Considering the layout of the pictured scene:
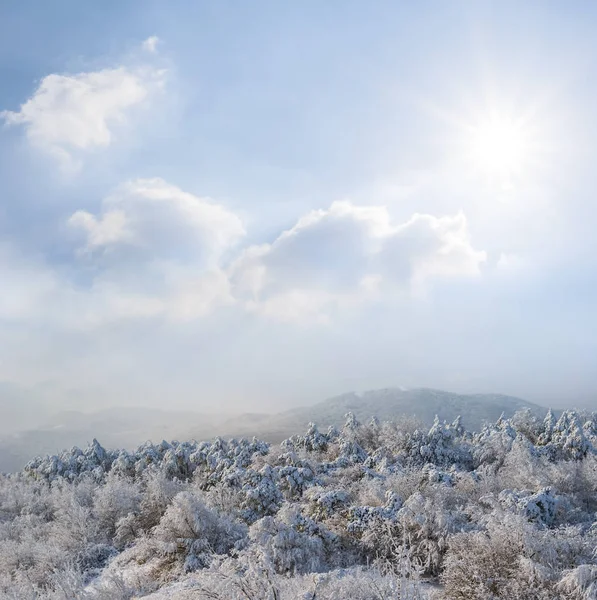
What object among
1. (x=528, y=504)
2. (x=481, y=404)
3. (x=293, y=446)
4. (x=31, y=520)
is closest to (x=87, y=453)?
(x=31, y=520)

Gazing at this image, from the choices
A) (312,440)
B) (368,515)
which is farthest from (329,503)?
(312,440)

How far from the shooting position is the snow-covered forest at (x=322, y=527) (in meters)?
16.3

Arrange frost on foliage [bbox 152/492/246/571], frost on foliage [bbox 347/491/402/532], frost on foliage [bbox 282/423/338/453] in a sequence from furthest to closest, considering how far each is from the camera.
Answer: frost on foliage [bbox 282/423/338/453] → frost on foliage [bbox 152/492/246/571] → frost on foliage [bbox 347/491/402/532]

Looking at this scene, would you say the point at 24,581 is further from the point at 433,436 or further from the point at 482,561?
the point at 433,436

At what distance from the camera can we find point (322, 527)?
2344 cm

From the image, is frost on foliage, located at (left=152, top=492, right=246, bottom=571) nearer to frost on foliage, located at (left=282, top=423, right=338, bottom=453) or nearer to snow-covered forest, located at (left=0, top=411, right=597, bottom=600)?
snow-covered forest, located at (left=0, top=411, right=597, bottom=600)

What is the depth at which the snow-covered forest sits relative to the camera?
1627cm

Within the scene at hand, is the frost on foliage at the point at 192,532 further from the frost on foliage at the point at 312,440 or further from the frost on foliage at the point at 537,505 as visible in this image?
the frost on foliage at the point at 312,440

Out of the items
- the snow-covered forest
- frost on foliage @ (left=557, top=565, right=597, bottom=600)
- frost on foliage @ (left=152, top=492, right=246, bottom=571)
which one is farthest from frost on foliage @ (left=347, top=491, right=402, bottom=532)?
frost on foliage @ (left=557, top=565, right=597, bottom=600)

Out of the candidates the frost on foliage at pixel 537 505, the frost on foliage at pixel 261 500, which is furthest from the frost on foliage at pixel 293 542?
the frost on foliage at pixel 537 505

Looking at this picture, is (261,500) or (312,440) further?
(312,440)

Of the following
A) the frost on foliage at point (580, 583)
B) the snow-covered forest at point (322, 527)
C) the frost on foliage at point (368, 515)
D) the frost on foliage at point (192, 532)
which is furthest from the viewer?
the frost on foliage at point (192, 532)

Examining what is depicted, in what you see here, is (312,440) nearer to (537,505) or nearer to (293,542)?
(293,542)

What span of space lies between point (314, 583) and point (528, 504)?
13.6m
